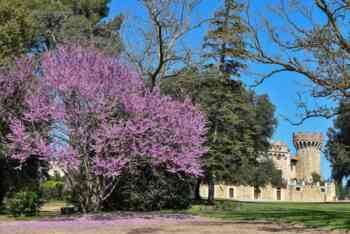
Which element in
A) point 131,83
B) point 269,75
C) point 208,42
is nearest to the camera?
point 269,75

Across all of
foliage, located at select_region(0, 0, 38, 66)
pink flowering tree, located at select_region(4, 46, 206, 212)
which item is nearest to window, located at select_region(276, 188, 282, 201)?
foliage, located at select_region(0, 0, 38, 66)

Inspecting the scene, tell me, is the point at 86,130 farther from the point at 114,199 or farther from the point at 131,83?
the point at 114,199

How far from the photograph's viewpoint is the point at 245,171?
43188 mm

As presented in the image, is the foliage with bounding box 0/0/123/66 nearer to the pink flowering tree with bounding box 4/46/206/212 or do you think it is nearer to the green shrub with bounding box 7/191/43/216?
the pink flowering tree with bounding box 4/46/206/212

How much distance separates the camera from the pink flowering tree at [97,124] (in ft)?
A: 64.0

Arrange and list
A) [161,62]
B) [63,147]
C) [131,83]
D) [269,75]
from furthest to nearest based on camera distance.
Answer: [161,62]
[131,83]
[63,147]
[269,75]

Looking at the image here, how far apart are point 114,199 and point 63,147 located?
7622 millimetres

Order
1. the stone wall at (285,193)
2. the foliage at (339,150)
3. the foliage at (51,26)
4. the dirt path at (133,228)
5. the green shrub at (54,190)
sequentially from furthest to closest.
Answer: the stone wall at (285,193) < the foliage at (339,150) < the green shrub at (54,190) < the foliage at (51,26) < the dirt path at (133,228)

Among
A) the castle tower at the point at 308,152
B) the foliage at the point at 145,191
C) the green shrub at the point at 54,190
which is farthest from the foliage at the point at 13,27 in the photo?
the castle tower at the point at 308,152

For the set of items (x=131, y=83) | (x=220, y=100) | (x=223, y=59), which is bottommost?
(x=131, y=83)

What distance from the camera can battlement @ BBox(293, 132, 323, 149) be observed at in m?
102

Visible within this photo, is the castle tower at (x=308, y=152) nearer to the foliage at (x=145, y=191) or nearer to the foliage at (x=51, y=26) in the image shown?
the foliage at (x=51, y=26)

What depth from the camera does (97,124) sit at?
790 inches

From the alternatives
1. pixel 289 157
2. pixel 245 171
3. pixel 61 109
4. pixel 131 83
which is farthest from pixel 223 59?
pixel 289 157
